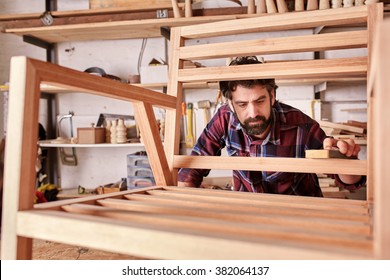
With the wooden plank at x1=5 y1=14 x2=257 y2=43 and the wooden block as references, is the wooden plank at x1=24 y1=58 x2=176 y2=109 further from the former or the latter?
the wooden plank at x1=5 y1=14 x2=257 y2=43

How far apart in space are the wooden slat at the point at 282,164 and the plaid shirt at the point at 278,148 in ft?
1.40

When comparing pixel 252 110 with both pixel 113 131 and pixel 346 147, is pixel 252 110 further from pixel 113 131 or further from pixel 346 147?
pixel 113 131

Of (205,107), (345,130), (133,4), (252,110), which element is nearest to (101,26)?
(133,4)

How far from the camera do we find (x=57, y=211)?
571 mm

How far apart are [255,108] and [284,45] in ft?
1.57

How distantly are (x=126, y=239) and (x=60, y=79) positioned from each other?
1.03ft

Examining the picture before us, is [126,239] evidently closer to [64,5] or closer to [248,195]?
[248,195]

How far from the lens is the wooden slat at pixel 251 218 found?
0.48 m

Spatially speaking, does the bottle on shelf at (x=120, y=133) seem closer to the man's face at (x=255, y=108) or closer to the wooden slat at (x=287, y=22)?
the man's face at (x=255, y=108)

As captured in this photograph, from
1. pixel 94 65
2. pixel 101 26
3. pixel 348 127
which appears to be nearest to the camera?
pixel 348 127

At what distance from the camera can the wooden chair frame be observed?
400 millimetres

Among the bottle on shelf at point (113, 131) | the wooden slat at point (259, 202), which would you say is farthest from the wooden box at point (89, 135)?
the wooden slat at point (259, 202)

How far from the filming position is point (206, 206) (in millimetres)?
641
